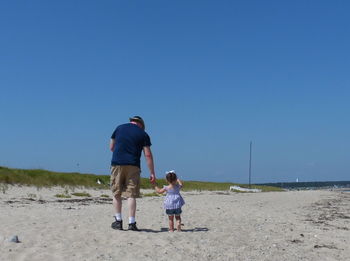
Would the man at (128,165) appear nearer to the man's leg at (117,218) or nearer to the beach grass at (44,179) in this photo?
the man's leg at (117,218)

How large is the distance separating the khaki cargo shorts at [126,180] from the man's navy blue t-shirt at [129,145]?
0.10 meters

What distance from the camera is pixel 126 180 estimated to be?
352 inches

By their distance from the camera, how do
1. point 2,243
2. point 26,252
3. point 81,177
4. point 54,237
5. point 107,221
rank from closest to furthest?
point 26,252, point 2,243, point 54,237, point 107,221, point 81,177

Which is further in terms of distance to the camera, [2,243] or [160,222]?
[160,222]

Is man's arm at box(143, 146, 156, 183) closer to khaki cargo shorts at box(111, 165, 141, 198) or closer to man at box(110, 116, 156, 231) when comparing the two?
man at box(110, 116, 156, 231)

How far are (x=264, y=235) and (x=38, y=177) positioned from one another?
17.3 m

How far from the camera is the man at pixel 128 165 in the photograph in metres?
8.84

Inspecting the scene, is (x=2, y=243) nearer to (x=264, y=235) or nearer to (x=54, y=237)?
(x=54, y=237)

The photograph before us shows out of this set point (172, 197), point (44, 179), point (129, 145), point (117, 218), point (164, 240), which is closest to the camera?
point (164, 240)

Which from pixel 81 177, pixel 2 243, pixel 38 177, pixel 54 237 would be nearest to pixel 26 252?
pixel 2 243

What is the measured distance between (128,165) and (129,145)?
0.39 metres

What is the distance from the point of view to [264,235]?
9.23 metres

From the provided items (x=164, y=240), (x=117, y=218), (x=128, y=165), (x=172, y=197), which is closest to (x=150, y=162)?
(x=128, y=165)

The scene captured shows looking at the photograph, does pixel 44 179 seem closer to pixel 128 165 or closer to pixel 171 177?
pixel 171 177
